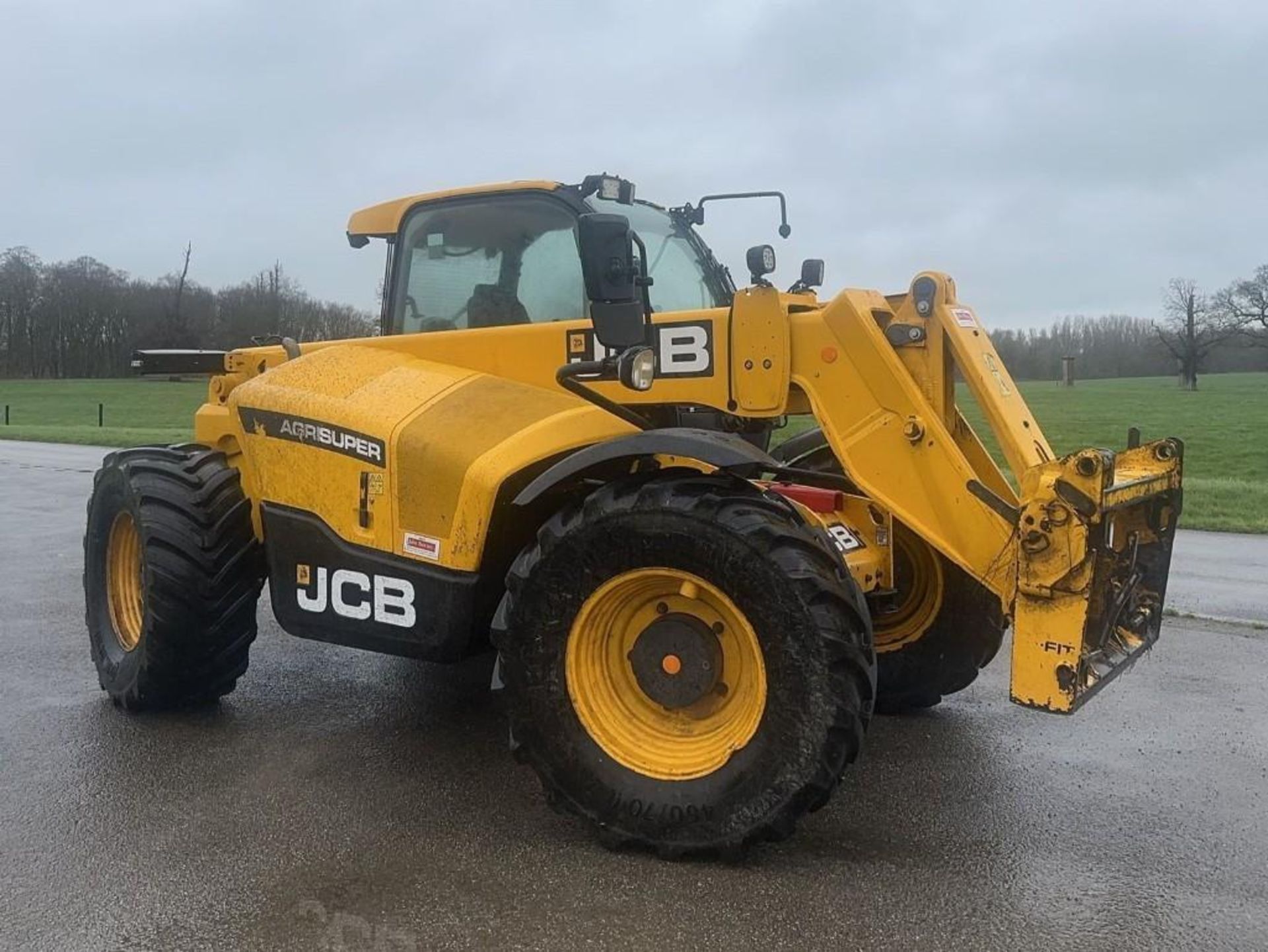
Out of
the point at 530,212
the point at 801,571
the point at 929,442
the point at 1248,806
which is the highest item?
the point at 530,212

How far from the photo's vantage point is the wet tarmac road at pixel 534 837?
3.05m

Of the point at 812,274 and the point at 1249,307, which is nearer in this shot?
the point at 812,274

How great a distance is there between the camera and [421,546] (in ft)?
13.3

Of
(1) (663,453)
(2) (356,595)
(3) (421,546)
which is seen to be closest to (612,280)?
(1) (663,453)

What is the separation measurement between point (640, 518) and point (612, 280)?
790mm

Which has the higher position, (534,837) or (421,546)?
(421,546)

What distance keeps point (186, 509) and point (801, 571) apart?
2.84m

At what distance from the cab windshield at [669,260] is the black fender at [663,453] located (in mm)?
1285

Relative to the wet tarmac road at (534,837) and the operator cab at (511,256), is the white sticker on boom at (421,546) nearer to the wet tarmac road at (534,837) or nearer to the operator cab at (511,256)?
the wet tarmac road at (534,837)

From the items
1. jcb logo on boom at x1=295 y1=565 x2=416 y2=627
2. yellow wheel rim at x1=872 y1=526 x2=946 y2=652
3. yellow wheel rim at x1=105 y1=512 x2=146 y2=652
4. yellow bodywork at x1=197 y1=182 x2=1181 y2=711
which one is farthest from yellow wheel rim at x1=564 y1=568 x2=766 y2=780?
yellow wheel rim at x1=105 y1=512 x2=146 y2=652

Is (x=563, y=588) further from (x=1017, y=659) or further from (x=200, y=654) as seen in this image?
(x=200, y=654)

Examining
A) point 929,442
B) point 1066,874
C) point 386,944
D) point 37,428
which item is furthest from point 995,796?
point 37,428

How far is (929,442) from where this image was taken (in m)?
3.79

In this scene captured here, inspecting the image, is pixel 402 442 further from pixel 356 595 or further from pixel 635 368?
pixel 635 368
